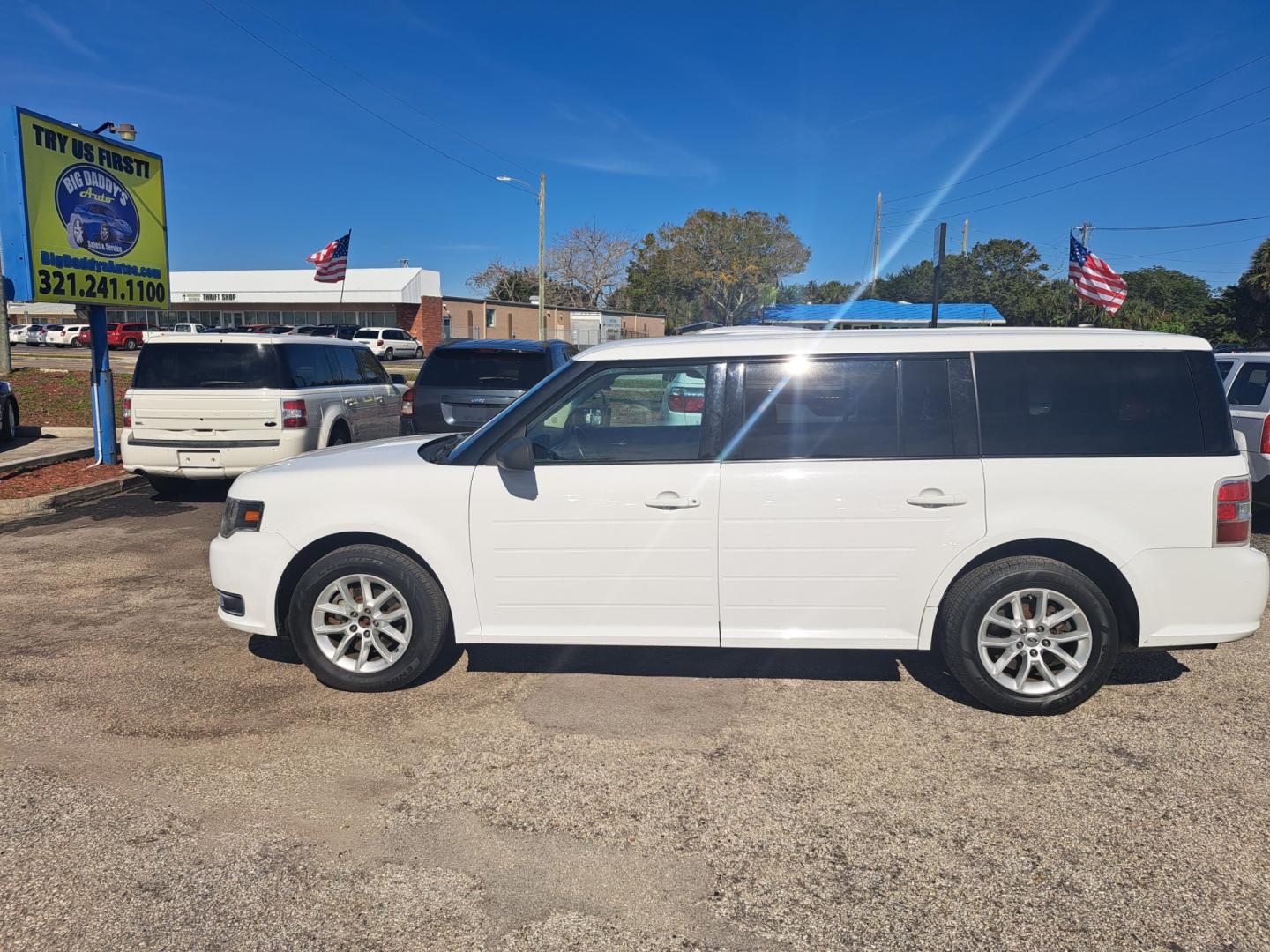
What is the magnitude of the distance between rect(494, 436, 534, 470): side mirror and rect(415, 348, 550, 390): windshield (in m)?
5.48

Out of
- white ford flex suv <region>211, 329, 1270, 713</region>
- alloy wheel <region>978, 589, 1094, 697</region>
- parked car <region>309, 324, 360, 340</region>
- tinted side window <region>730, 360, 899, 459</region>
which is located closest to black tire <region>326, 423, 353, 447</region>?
white ford flex suv <region>211, 329, 1270, 713</region>

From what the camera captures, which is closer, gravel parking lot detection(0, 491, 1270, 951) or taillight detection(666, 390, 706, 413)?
gravel parking lot detection(0, 491, 1270, 951)

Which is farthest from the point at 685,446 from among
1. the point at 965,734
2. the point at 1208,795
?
the point at 1208,795

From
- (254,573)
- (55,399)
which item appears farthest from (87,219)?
(254,573)

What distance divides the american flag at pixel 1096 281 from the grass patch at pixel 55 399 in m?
20.4

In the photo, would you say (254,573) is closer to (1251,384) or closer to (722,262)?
(1251,384)

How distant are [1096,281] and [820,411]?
20.3 m

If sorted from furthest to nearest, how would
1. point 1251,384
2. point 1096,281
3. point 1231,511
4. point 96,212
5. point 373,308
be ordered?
point 373,308
point 1096,281
point 96,212
point 1251,384
point 1231,511

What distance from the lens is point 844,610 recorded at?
4371 mm

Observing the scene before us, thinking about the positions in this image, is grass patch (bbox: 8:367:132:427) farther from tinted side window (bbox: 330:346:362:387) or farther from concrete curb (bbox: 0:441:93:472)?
tinted side window (bbox: 330:346:362:387)

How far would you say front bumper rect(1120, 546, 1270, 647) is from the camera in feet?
13.9

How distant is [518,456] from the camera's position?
14.1 ft

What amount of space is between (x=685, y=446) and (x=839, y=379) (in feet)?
2.69

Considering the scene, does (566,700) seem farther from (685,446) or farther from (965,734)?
(965,734)
